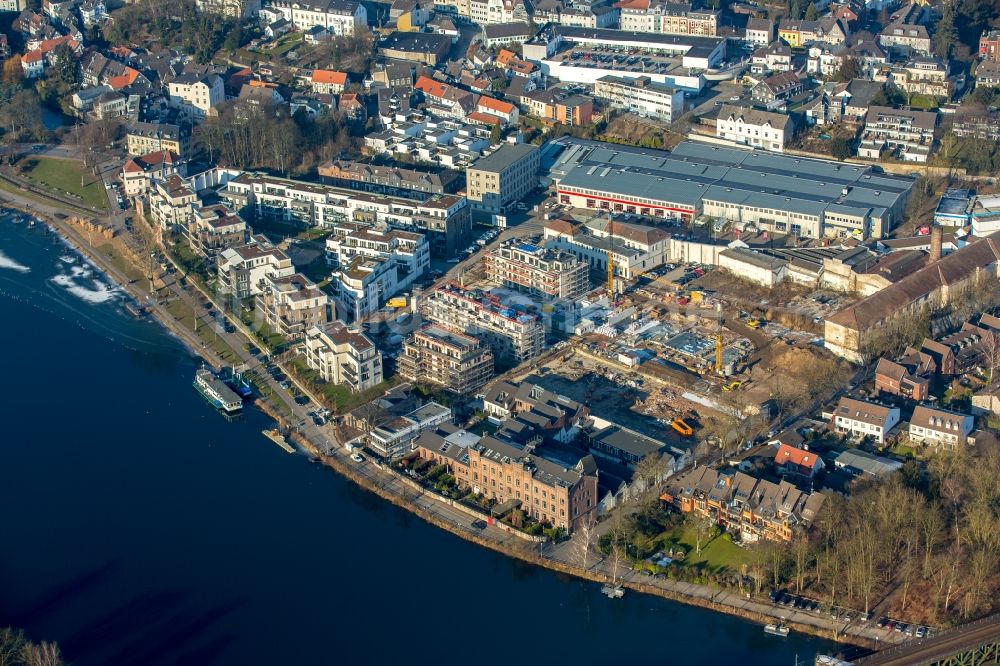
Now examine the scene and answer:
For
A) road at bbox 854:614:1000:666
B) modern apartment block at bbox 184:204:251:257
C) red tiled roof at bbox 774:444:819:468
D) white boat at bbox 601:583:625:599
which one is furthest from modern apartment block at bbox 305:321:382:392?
road at bbox 854:614:1000:666

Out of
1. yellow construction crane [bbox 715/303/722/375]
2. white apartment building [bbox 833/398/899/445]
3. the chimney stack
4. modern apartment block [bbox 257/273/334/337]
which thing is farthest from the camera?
the chimney stack

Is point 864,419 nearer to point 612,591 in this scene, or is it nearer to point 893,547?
point 893,547

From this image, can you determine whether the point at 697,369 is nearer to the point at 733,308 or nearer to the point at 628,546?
the point at 733,308

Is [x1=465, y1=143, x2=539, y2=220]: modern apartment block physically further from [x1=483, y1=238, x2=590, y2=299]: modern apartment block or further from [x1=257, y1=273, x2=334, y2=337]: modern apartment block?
[x1=257, y1=273, x2=334, y2=337]: modern apartment block

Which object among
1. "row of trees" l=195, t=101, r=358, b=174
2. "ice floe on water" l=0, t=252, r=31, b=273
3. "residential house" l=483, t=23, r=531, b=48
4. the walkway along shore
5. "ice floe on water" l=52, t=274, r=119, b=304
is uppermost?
"residential house" l=483, t=23, r=531, b=48

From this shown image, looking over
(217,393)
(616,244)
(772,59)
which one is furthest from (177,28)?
(217,393)
